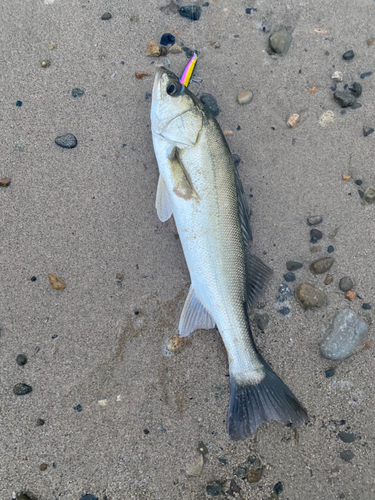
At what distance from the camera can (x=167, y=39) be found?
3.27 m

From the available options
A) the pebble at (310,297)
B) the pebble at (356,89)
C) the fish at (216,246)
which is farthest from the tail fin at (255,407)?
the pebble at (356,89)

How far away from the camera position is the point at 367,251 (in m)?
3.09

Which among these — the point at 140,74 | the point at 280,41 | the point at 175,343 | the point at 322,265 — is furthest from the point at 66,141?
the point at 322,265

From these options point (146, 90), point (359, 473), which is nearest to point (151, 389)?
point (359, 473)

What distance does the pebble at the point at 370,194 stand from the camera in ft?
10.3

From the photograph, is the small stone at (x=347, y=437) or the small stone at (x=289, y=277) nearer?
the small stone at (x=347, y=437)

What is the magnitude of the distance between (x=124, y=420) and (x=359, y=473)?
6.30 feet

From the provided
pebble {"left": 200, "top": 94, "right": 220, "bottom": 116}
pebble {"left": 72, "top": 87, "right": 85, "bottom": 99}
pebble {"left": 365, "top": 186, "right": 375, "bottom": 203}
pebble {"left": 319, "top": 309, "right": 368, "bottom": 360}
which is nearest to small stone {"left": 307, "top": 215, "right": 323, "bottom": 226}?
pebble {"left": 365, "top": 186, "right": 375, "bottom": 203}

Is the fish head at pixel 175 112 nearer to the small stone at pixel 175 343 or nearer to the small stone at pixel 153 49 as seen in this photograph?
the small stone at pixel 153 49

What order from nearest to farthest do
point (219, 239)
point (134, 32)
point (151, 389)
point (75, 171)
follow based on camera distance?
point (219, 239)
point (151, 389)
point (75, 171)
point (134, 32)

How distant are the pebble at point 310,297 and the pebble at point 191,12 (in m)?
2.75

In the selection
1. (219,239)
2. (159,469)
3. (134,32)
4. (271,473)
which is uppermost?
(134,32)

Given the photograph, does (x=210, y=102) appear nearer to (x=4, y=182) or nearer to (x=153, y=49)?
(x=153, y=49)

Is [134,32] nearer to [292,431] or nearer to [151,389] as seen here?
[151,389]
